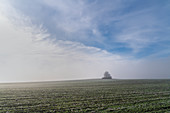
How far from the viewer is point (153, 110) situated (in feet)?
36.6

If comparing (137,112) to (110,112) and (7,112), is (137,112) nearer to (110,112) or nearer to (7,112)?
(110,112)

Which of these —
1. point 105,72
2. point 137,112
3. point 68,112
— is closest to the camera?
point 137,112

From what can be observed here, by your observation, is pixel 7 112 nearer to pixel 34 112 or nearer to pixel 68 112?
pixel 34 112

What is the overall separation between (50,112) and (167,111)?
460 inches

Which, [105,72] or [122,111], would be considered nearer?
[122,111]

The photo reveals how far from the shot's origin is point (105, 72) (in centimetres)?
14525

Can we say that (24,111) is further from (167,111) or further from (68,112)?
(167,111)

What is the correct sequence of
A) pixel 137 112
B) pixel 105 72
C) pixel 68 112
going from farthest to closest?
pixel 105 72, pixel 68 112, pixel 137 112

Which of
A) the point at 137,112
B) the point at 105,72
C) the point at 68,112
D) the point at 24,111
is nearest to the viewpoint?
the point at 137,112

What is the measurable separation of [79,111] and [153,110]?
7455mm

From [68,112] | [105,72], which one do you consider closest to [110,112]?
[68,112]

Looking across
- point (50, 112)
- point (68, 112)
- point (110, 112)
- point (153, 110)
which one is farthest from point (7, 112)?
point (153, 110)

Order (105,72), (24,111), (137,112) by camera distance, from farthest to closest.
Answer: (105,72) < (24,111) < (137,112)

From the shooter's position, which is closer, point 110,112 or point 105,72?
point 110,112
